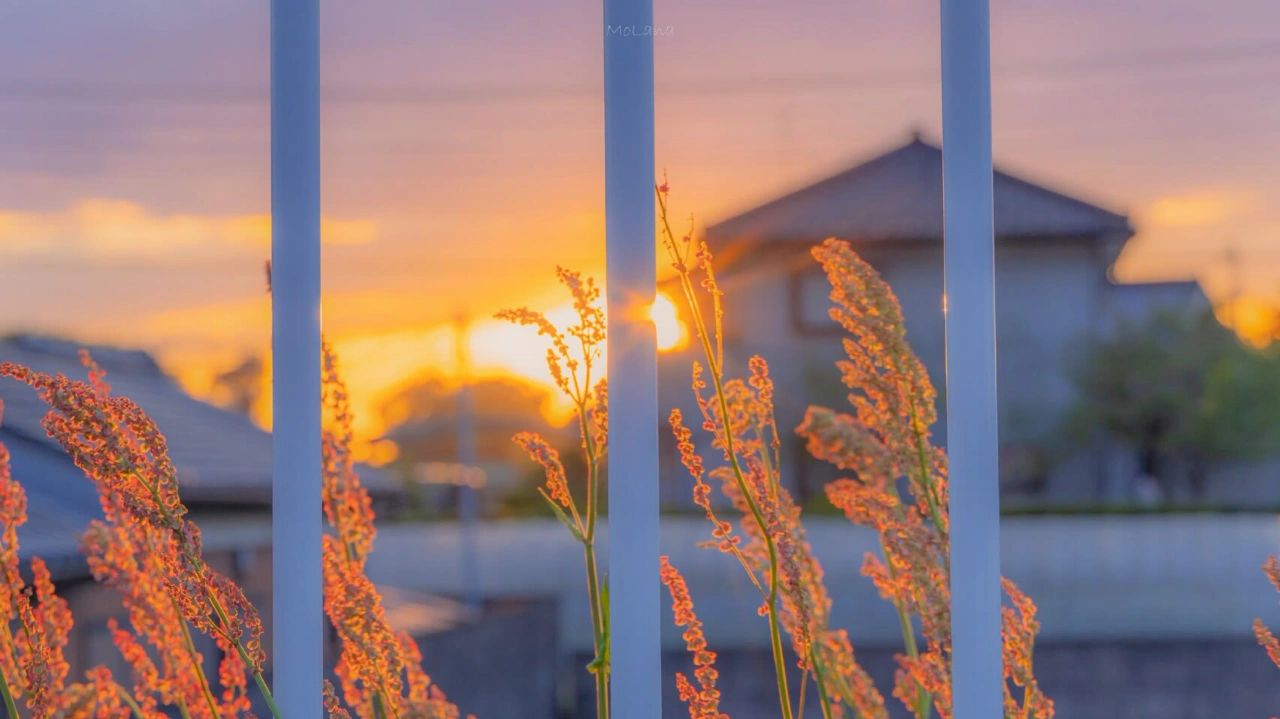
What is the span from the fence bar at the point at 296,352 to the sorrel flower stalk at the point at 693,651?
24cm

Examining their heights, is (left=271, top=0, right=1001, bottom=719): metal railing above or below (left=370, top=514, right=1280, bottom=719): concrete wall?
above

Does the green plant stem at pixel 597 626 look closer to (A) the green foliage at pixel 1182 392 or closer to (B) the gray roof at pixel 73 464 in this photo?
(B) the gray roof at pixel 73 464

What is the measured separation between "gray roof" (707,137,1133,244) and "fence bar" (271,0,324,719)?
9.29 feet

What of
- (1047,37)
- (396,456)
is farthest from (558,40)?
(396,456)

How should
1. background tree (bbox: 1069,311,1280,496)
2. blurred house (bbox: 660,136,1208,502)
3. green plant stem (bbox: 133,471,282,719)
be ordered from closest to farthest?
green plant stem (bbox: 133,471,282,719) < blurred house (bbox: 660,136,1208,502) < background tree (bbox: 1069,311,1280,496)

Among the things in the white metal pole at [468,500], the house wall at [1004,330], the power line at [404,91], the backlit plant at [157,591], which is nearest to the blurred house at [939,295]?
the house wall at [1004,330]

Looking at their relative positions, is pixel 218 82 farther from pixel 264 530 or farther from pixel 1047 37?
pixel 264 530

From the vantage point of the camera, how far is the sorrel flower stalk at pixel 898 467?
25.9 inches

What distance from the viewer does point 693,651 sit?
0.65 meters

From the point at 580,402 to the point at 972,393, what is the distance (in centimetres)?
27

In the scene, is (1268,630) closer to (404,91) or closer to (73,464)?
(73,464)

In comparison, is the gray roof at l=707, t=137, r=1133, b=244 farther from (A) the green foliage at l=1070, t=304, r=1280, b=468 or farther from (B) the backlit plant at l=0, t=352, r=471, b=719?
(B) the backlit plant at l=0, t=352, r=471, b=719

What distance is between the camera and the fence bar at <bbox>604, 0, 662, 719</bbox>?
0.62m

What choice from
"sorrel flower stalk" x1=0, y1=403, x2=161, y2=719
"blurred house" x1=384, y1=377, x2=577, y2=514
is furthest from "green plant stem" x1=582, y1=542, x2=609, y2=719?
"blurred house" x1=384, y1=377, x2=577, y2=514
